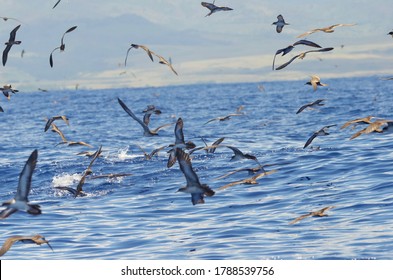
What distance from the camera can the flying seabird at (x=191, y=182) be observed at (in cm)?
1296

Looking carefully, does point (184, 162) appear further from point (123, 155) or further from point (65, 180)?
point (123, 155)

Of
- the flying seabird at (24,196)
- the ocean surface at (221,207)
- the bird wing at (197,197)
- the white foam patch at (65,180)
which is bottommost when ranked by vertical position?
the white foam patch at (65,180)

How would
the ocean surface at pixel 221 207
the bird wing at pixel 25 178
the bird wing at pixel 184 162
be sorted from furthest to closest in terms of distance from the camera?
the ocean surface at pixel 221 207 < the bird wing at pixel 184 162 < the bird wing at pixel 25 178

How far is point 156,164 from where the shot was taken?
29.2m

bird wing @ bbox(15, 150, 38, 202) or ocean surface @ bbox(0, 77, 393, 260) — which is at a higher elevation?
bird wing @ bbox(15, 150, 38, 202)

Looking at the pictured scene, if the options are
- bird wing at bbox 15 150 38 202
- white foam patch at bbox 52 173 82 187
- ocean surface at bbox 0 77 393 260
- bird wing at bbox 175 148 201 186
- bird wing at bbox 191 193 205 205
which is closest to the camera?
bird wing at bbox 15 150 38 202

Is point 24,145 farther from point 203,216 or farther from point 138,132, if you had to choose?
Result: point 203,216

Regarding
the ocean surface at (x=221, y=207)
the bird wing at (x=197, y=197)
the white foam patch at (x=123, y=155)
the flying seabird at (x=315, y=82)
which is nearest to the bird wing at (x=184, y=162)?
the bird wing at (x=197, y=197)

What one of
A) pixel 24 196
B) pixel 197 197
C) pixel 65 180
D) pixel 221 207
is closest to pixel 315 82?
pixel 221 207

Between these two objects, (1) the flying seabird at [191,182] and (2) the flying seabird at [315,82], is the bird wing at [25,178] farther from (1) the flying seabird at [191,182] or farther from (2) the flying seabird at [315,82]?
(2) the flying seabird at [315,82]

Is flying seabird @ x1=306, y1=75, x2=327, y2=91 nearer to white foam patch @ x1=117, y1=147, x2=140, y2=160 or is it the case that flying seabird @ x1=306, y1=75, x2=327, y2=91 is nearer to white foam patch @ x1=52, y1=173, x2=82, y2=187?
white foam patch @ x1=52, y1=173, x2=82, y2=187

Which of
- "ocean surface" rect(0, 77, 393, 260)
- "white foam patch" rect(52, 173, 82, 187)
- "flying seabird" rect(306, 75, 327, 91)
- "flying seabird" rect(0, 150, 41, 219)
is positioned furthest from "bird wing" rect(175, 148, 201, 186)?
"white foam patch" rect(52, 173, 82, 187)

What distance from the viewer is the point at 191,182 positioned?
13461 mm

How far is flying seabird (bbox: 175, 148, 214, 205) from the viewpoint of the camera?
510 inches
